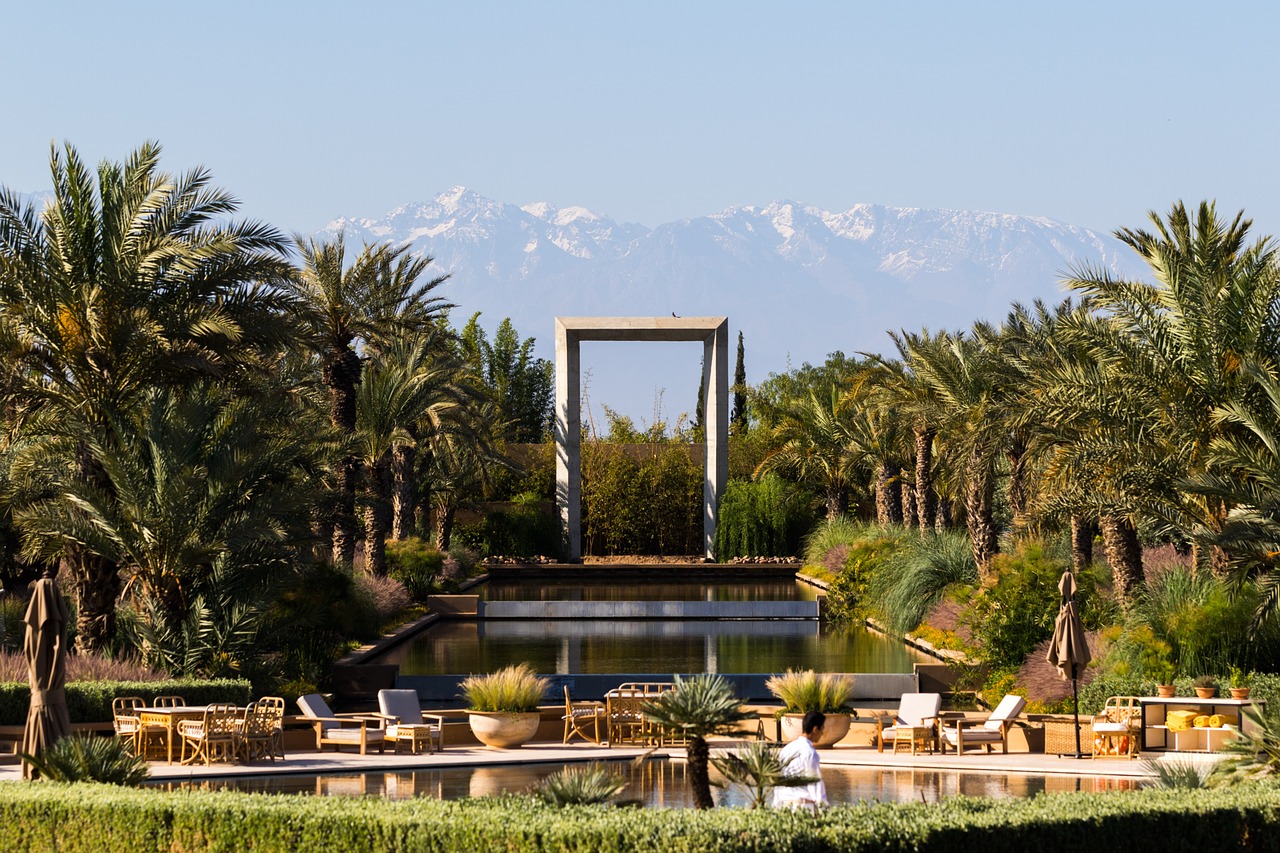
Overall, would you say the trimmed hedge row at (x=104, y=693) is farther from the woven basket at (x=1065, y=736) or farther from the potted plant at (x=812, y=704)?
the woven basket at (x=1065, y=736)

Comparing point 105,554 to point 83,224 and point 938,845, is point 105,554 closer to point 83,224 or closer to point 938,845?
point 83,224

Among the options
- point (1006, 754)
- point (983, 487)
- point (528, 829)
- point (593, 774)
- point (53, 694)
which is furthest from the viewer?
point (983, 487)

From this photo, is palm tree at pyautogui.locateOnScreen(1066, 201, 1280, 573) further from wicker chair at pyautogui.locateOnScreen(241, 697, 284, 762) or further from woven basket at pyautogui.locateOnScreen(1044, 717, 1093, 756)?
wicker chair at pyautogui.locateOnScreen(241, 697, 284, 762)

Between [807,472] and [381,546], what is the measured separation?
61.1 feet

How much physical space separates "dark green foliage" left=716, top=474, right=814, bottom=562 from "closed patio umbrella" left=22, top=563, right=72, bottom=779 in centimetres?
3121

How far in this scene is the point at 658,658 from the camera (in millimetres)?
22547

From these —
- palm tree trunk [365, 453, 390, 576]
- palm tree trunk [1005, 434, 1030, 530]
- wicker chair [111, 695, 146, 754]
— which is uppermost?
palm tree trunk [1005, 434, 1030, 530]

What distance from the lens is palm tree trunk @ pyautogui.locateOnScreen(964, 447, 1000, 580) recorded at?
83.0ft

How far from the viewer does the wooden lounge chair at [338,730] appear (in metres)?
14.6

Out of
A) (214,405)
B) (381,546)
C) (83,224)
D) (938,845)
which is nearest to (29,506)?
(214,405)

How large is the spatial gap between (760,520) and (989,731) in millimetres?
27636

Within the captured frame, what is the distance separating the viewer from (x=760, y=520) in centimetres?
4266

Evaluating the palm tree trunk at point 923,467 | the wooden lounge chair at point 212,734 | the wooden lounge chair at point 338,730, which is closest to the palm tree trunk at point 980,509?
the palm tree trunk at point 923,467

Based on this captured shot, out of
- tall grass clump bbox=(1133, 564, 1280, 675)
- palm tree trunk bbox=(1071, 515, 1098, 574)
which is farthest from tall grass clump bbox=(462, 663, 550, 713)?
palm tree trunk bbox=(1071, 515, 1098, 574)
